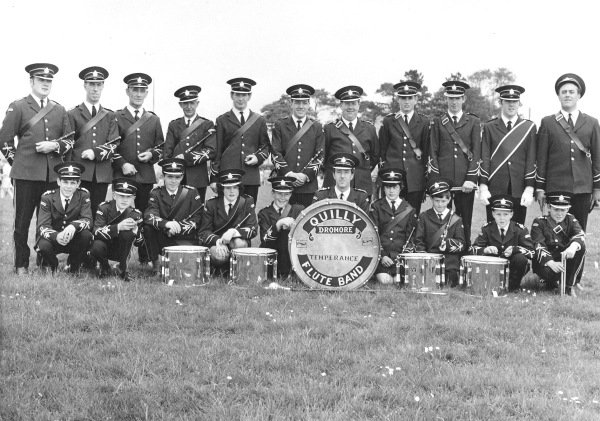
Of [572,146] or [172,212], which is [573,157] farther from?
[172,212]

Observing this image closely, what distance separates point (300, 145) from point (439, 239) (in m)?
2.36

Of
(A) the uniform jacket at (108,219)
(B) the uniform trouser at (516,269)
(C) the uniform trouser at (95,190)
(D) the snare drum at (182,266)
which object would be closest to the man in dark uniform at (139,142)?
(C) the uniform trouser at (95,190)

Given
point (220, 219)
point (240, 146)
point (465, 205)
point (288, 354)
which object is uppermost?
point (240, 146)

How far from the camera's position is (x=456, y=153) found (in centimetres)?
834

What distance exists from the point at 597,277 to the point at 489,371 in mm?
5209

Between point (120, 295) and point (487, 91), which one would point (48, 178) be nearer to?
point (120, 295)

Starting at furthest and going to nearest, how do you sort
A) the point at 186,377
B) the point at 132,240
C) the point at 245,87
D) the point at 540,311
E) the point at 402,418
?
the point at 245,87 < the point at 132,240 < the point at 540,311 < the point at 186,377 < the point at 402,418

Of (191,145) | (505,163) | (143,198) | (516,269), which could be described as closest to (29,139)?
(143,198)

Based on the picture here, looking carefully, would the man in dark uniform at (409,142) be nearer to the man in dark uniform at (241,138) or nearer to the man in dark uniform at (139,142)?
the man in dark uniform at (241,138)

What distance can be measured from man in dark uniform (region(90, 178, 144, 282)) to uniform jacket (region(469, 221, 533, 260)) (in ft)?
14.4

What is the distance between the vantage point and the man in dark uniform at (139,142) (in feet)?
29.0

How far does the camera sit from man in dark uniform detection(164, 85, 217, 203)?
29.0 feet

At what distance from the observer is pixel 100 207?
8.20 meters

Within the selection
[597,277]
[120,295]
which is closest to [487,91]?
[597,277]
